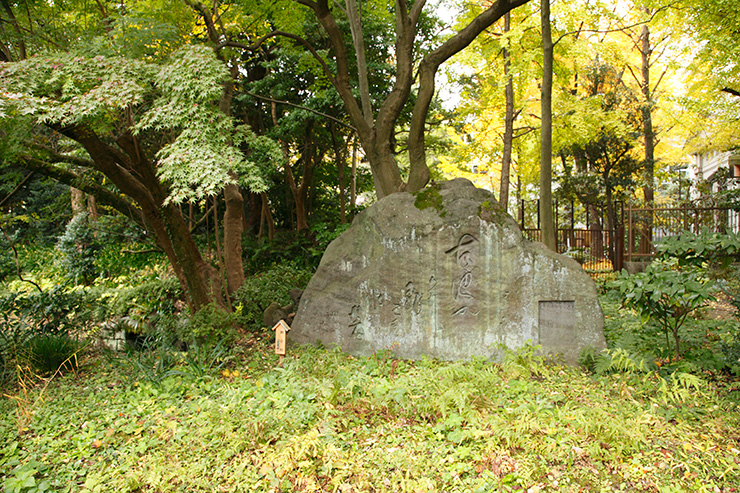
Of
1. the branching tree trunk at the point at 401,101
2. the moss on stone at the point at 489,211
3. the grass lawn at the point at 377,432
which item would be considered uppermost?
the branching tree trunk at the point at 401,101

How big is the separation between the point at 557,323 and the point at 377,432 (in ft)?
8.56

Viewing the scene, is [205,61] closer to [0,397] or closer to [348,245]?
[348,245]

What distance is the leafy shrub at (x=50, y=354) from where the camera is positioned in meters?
5.32

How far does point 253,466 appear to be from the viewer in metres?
3.40

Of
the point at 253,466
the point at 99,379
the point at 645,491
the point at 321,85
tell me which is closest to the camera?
the point at 645,491

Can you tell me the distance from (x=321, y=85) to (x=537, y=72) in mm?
5069

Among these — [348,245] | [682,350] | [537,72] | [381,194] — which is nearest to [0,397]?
[348,245]

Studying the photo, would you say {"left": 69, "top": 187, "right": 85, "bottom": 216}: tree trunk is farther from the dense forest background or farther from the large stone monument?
the large stone monument

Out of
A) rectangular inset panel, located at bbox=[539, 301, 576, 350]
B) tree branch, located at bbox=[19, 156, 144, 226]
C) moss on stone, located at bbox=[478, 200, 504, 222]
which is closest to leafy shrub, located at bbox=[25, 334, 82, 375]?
tree branch, located at bbox=[19, 156, 144, 226]

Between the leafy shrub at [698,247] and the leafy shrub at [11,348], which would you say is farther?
the leafy shrub at [11,348]

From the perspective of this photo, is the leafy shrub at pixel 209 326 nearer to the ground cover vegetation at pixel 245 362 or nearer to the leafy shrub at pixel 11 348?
the ground cover vegetation at pixel 245 362

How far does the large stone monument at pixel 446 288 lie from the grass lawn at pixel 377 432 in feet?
1.73

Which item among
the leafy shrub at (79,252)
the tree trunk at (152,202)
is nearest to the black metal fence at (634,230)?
the tree trunk at (152,202)

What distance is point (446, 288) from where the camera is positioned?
18.0ft
